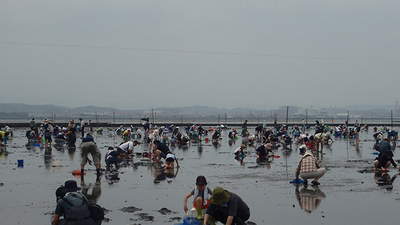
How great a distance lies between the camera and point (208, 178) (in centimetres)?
1638

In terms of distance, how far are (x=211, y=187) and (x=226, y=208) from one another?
19.3 feet

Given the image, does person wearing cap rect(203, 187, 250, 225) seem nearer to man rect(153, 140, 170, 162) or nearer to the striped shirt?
the striped shirt

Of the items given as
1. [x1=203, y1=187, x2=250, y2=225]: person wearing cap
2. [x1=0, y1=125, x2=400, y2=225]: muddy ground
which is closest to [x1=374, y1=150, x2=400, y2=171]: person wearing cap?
[x1=0, y1=125, x2=400, y2=225]: muddy ground

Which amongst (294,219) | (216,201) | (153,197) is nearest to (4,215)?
(153,197)

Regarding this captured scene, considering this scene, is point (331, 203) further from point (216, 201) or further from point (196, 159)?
point (196, 159)

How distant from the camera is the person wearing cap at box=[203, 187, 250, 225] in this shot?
27.0ft

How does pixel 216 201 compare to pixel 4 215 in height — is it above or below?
above

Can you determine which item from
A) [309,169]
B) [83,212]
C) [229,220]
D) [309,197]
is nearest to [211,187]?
[309,169]

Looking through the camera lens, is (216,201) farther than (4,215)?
No

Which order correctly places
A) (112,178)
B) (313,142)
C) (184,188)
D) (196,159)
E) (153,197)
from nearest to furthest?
(153,197) → (184,188) → (112,178) → (196,159) → (313,142)

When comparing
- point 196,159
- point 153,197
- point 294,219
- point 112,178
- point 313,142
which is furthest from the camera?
point 313,142

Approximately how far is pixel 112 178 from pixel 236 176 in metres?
4.20

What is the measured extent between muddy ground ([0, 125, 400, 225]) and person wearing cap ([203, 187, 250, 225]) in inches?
65.9

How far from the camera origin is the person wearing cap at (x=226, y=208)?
8.23 meters
